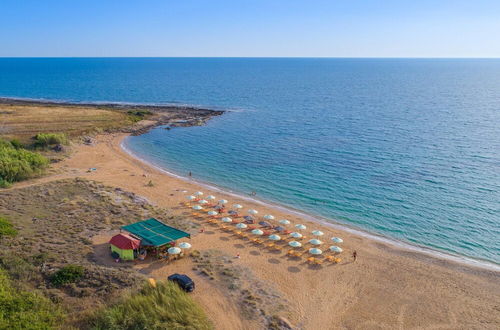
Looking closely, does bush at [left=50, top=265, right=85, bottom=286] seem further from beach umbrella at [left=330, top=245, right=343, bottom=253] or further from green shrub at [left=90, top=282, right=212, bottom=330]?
beach umbrella at [left=330, top=245, right=343, bottom=253]

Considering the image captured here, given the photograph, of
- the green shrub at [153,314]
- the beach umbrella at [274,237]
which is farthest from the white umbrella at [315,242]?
the green shrub at [153,314]

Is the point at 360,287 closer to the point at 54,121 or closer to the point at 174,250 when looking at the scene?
the point at 174,250

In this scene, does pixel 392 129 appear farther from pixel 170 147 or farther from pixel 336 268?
pixel 336 268

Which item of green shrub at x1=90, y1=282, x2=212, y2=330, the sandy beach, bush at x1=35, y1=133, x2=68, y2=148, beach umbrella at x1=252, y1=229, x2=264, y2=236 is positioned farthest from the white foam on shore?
bush at x1=35, y1=133, x2=68, y2=148

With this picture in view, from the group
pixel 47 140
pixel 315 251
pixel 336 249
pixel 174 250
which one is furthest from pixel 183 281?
pixel 47 140

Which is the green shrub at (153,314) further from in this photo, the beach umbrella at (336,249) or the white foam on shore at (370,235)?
the white foam on shore at (370,235)

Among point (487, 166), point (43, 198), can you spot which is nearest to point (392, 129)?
point (487, 166)
